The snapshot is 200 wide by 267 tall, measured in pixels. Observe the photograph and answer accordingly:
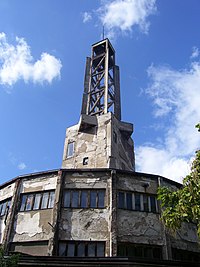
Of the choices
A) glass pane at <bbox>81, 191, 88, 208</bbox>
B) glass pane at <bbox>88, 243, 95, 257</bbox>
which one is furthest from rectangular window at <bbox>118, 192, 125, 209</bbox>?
glass pane at <bbox>88, 243, 95, 257</bbox>

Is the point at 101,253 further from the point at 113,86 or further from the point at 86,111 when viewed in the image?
the point at 113,86

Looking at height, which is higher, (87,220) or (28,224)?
(87,220)

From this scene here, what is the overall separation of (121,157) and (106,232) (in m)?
9.87

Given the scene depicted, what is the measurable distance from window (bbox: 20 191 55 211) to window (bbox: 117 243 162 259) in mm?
5059

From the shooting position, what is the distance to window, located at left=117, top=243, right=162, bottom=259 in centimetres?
1543

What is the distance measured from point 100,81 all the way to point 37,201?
17.1 m

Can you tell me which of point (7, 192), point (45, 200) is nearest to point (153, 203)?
point (45, 200)

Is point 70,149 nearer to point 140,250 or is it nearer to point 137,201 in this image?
point 137,201

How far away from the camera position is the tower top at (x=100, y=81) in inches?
1125

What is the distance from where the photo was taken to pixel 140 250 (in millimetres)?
15648

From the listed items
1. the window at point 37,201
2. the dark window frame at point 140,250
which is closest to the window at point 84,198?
the window at point 37,201

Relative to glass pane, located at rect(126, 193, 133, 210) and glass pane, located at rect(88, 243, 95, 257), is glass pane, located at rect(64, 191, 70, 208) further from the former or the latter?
glass pane, located at rect(126, 193, 133, 210)

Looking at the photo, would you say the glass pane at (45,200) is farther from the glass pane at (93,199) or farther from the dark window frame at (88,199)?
the glass pane at (93,199)

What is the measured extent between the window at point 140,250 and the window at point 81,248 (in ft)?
3.71
